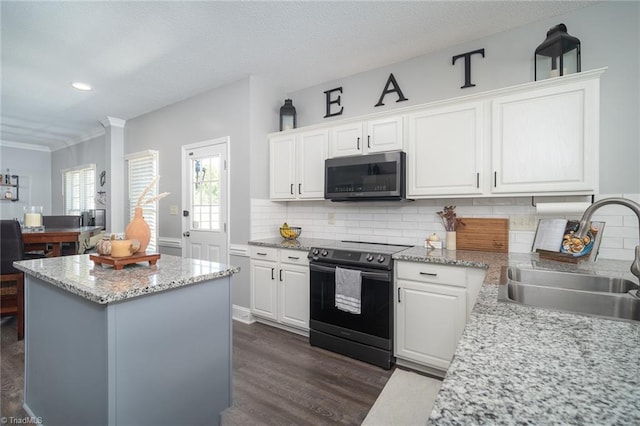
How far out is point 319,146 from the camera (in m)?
3.15

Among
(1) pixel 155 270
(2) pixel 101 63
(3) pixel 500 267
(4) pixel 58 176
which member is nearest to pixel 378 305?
(3) pixel 500 267

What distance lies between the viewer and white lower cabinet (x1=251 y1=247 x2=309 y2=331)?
2889 mm

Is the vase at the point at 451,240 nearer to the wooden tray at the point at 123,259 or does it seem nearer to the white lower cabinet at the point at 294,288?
the white lower cabinet at the point at 294,288

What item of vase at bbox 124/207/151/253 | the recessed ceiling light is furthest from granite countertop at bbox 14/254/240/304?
the recessed ceiling light

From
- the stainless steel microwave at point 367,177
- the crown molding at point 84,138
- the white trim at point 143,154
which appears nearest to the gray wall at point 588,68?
the stainless steel microwave at point 367,177

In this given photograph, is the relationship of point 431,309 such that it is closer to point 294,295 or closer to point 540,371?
point 294,295

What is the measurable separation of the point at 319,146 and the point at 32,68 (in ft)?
10.5

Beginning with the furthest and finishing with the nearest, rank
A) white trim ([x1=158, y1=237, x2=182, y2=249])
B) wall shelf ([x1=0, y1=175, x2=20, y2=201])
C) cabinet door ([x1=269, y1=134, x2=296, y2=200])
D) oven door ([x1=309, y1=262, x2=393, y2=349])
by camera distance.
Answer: wall shelf ([x1=0, y1=175, x2=20, y2=201]), white trim ([x1=158, y1=237, x2=182, y2=249]), cabinet door ([x1=269, y1=134, x2=296, y2=200]), oven door ([x1=309, y1=262, x2=393, y2=349])

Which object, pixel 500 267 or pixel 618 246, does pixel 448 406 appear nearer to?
pixel 500 267

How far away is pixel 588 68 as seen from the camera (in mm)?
2197

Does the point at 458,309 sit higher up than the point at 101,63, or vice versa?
the point at 101,63

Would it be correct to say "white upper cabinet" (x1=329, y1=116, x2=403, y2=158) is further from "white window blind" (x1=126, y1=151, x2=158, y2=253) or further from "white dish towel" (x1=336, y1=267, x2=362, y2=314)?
"white window blind" (x1=126, y1=151, x2=158, y2=253)

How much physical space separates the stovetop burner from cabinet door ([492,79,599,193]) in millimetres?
1008

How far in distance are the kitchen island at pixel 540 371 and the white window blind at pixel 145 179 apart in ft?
15.2
